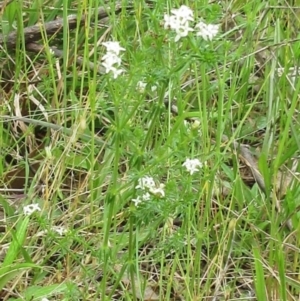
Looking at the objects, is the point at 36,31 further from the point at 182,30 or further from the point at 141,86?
the point at 182,30

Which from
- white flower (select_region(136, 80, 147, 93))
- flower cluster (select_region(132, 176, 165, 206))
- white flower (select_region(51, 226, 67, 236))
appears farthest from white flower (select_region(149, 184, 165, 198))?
white flower (select_region(51, 226, 67, 236))

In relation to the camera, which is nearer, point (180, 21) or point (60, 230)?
point (180, 21)

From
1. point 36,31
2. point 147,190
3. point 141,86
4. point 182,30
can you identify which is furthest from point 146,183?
point 36,31

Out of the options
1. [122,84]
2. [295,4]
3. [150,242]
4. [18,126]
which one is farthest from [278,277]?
[295,4]

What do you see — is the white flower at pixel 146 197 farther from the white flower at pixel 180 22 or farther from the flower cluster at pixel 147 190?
the white flower at pixel 180 22

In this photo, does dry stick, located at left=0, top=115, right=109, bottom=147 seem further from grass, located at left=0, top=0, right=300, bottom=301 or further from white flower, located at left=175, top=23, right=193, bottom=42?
white flower, located at left=175, top=23, right=193, bottom=42

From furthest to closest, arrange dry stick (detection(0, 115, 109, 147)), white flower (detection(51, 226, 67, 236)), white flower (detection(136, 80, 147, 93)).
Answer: dry stick (detection(0, 115, 109, 147)) → white flower (detection(51, 226, 67, 236)) → white flower (detection(136, 80, 147, 93))

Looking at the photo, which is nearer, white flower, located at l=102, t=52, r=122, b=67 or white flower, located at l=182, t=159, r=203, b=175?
white flower, located at l=102, t=52, r=122, b=67
